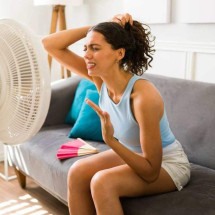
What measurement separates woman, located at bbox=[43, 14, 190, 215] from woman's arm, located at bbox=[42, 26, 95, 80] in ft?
0.62

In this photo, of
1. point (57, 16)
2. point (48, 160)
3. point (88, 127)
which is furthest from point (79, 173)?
point (57, 16)

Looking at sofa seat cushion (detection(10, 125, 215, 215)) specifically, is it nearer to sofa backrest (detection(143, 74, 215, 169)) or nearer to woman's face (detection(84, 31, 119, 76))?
sofa backrest (detection(143, 74, 215, 169))

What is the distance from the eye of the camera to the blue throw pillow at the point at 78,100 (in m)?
2.49

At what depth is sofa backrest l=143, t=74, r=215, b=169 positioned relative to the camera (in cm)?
183

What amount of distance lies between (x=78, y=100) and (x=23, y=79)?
153 centimetres

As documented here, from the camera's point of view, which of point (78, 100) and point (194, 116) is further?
point (78, 100)

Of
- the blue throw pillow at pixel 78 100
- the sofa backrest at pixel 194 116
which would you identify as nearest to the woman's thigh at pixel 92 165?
the sofa backrest at pixel 194 116

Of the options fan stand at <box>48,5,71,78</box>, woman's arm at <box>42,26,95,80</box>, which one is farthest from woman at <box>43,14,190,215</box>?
fan stand at <box>48,5,71,78</box>

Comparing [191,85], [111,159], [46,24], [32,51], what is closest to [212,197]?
[111,159]

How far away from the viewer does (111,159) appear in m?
1.60

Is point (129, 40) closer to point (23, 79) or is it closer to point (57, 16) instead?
point (23, 79)

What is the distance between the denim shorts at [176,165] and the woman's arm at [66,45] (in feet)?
1.79

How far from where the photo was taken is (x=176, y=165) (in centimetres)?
153

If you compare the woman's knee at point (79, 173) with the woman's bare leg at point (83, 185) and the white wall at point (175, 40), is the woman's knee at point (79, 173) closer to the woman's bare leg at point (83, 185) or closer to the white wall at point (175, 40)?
the woman's bare leg at point (83, 185)
